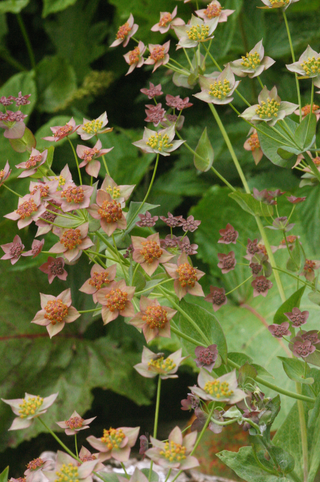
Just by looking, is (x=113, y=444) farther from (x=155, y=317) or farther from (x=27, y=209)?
(x=27, y=209)

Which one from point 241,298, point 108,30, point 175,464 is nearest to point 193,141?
point 241,298

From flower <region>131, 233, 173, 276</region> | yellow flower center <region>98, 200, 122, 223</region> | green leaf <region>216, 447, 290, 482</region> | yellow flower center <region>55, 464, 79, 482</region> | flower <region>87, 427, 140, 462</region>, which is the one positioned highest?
yellow flower center <region>98, 200, 122, 223</region>

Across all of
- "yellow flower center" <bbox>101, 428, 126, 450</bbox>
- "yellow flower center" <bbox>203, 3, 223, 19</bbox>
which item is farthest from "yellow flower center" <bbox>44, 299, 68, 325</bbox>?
"yellow flower center" <bbox>203, 3, 223, 19</bbox>

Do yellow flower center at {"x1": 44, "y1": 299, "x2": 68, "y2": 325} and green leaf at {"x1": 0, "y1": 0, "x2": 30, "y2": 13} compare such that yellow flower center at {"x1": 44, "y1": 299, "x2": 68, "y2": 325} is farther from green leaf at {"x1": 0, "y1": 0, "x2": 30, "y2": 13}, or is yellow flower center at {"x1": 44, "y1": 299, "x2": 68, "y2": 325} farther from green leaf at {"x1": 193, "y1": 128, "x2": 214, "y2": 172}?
green leaf at {"x1": 0, "y1": 0, "x2": 30, "y2": 13}

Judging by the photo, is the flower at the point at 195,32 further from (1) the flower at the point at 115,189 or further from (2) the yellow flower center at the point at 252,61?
(1) the flower at the point at 115,189

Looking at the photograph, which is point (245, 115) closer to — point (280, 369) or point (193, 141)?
point (280, 369)

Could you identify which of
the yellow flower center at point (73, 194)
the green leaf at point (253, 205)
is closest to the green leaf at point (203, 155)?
the green leaf at point (253, 205)

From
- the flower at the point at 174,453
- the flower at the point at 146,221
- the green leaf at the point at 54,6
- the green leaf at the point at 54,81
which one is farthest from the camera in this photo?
the green leaf at the point at 54,81
